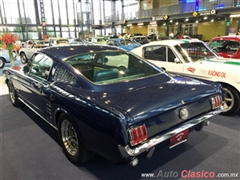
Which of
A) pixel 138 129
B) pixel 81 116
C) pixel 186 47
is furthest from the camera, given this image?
pixel 186 47

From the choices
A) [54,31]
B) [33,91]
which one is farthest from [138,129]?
[54,31]

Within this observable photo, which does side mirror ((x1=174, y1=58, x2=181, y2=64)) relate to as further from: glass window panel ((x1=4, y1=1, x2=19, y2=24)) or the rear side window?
glass window panel ((x1=4, y1=1, x2=19, y2=24))

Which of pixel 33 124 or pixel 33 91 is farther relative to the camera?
pixel 33 124

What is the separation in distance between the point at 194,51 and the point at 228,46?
2501 millimetres

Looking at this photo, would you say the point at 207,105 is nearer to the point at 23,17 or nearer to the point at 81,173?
the point at 81,173

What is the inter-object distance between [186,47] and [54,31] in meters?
30.7

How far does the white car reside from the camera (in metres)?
3.66

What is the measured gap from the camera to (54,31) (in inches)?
1241

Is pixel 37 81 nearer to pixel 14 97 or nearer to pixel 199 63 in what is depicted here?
pixel 14 97

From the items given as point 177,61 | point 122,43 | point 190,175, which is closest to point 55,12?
point 122,43

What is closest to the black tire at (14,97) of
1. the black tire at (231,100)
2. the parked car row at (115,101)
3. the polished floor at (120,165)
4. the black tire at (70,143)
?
the parked car row at (115,101)

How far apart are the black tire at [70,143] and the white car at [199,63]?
2.84 meters

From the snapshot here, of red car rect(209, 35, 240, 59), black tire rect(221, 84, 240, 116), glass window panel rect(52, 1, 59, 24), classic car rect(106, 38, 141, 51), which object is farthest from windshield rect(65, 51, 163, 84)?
glass window panel rect(52, 1, 59, 24)

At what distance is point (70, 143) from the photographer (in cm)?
259
